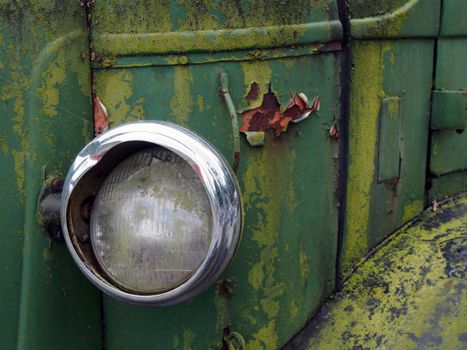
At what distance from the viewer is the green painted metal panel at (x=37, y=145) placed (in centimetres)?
131

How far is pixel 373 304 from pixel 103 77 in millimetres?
729

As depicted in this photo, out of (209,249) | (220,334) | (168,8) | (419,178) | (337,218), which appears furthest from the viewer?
(419,178)

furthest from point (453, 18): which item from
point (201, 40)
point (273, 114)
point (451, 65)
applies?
point (201, 40)

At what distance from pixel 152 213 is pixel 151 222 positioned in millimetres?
15

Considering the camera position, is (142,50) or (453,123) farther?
(453,123)

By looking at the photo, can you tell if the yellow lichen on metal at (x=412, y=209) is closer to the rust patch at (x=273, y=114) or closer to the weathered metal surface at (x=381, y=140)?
the weathered metal surface at (x=381, y=140)

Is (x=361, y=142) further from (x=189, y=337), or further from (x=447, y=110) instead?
(x=189, y=337)

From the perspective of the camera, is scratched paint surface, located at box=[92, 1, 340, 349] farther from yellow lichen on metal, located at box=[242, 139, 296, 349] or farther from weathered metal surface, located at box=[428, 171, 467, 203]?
weathered metal surface, located at box=[428, 171, 467, 203]

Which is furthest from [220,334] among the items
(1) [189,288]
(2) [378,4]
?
(2) [378,4]

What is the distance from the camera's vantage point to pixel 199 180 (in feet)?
3.76

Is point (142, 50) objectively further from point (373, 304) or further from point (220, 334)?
point (373, 304)

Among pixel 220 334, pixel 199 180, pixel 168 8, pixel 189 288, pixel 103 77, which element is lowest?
pixel 220 334

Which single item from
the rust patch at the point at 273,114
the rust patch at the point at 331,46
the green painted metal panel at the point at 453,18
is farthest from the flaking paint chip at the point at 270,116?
the green painted metal panel at the point at 453,18

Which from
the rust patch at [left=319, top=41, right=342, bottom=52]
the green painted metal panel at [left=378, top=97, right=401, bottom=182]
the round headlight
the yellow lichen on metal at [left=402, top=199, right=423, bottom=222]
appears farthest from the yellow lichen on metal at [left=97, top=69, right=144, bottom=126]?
the yellow lichen on metal at [left=402, top=199, right=423, bottom=222]
